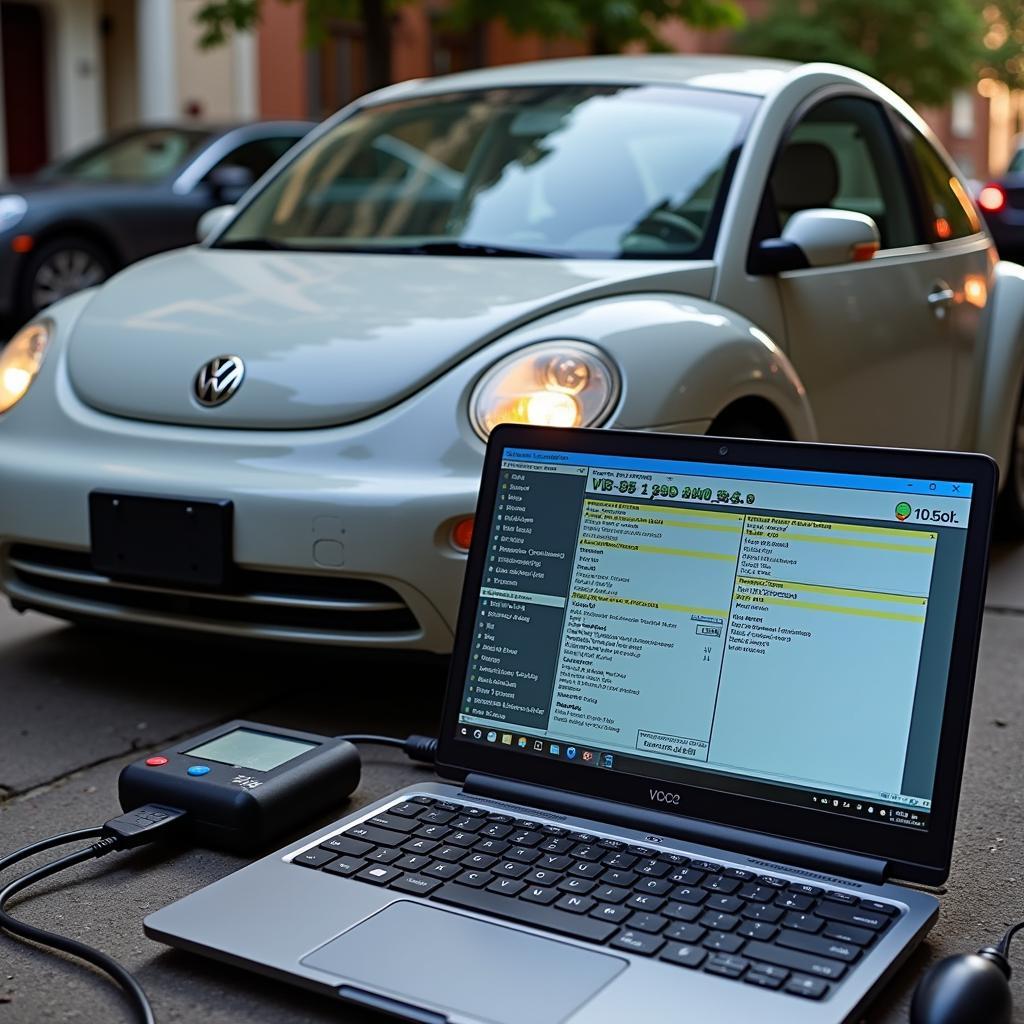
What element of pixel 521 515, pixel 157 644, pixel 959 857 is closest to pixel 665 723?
pixel 521 515

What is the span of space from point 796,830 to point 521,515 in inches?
25.8

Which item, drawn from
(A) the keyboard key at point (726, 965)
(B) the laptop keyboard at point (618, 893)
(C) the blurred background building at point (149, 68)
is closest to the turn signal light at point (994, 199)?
(C) the blurred background building at point (149, 68)

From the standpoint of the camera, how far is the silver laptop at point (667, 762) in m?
1.88

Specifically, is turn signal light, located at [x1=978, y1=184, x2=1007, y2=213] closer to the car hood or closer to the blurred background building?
the blurred background building

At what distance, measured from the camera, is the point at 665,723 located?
2.24 metres

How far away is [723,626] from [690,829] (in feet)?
0.95

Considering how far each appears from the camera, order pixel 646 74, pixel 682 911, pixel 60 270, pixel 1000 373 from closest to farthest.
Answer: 1. pixel 682 911
2. pixel 646 74
3. pixel 1000 373
4. pixel 60 270

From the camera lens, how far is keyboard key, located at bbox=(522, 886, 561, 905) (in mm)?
2020

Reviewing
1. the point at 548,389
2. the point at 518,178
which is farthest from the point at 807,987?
the point at 518,178

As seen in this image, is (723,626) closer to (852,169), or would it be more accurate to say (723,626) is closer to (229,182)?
(852,169)

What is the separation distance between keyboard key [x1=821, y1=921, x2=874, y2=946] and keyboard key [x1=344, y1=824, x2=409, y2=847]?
62cm

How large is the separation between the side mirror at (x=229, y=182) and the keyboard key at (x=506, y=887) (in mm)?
6710

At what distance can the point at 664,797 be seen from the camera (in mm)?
2215

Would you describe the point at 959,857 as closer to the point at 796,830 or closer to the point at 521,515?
the point at 796,830
